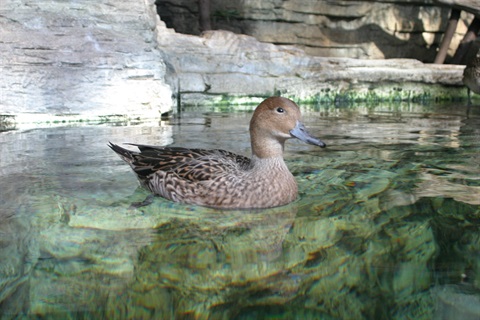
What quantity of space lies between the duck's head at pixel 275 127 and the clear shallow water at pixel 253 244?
44cm

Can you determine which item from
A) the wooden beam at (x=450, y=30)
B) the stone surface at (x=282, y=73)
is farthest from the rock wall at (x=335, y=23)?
the stone surface at (x=282, y=73)

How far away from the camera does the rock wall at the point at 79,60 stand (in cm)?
791

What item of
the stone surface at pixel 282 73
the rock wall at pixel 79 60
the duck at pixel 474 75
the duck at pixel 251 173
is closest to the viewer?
the duck at pixel 251 173

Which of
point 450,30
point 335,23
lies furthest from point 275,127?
point 335,23

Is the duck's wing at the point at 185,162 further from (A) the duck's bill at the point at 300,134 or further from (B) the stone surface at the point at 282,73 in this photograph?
(B) the stone surface at the point at 282,73

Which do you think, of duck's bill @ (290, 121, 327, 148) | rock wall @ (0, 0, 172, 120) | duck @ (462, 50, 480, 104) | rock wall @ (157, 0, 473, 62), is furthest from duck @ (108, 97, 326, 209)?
rock wall @ (157, 0, 473, 62)

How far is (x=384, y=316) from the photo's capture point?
2113mm

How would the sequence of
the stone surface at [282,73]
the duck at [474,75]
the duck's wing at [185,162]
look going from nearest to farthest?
the duck's wing at [185,162], the duck at [474,75], the stone surface at [282,73]

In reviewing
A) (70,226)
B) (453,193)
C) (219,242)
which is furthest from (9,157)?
(453,193)

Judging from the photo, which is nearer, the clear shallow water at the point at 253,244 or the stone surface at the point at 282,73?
the clear shallow water at the point at 253,244

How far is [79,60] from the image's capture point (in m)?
8.15

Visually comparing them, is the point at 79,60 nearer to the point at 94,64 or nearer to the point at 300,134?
the point at 94,64

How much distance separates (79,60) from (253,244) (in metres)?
6.06

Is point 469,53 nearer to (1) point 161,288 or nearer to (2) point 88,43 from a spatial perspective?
(2) point 88,43
